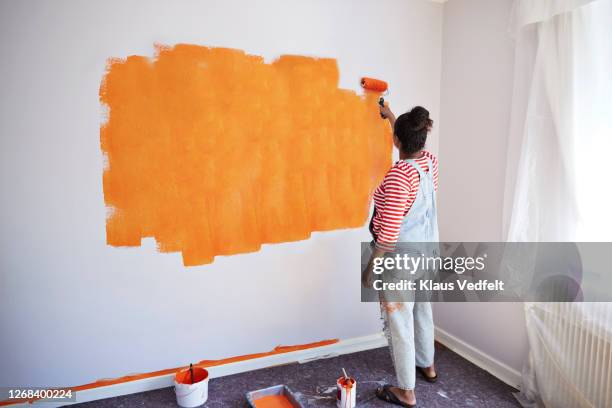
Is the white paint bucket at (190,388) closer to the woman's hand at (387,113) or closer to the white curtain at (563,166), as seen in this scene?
the white curtain at (563,166)

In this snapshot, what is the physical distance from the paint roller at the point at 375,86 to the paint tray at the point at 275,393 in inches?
66.9

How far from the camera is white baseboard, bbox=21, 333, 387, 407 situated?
2125mm

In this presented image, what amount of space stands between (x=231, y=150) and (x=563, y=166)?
1.65 meters

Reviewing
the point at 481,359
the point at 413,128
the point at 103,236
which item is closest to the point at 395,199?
the point at 413,128

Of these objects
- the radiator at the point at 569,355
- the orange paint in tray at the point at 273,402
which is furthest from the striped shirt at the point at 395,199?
the orange paint in tray at the point at 273,402

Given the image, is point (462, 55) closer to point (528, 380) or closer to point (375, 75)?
point (375, 75)

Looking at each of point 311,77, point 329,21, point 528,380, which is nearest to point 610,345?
point 528,380

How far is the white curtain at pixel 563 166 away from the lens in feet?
5.78

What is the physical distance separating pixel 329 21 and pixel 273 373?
2.10 meters

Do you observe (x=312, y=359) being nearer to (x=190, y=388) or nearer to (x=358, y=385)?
(x=358, y=385)

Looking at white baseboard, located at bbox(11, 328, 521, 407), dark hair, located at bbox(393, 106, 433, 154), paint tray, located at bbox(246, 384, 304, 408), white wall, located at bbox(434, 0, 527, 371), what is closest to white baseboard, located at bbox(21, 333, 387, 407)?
white baseboard, located at bbox(11, 328, 521, 407)

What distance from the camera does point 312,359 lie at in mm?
2547

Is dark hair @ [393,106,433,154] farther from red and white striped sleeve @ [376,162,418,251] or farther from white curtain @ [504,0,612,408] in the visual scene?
white curtain @ [504,0,612,408]

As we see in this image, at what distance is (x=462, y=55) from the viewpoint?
256 cm
